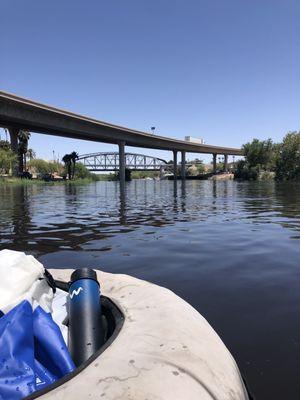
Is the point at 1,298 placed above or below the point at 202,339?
above

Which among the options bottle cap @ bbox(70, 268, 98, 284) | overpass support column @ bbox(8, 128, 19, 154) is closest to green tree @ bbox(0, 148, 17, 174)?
overpass support column @ bbox(8, 128, 19, 154)

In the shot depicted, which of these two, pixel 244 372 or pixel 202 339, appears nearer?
pixel 202 339

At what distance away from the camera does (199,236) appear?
11195 millimetres

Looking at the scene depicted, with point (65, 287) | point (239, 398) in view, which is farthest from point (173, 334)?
point (65, 287)

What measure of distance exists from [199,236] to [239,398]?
885 cm

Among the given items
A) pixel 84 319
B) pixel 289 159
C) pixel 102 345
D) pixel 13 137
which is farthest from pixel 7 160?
pixel 102 345

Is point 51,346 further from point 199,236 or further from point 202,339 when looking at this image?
point 199,236

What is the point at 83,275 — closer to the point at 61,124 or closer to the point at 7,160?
the point at 61,124

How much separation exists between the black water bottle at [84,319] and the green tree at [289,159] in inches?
3731

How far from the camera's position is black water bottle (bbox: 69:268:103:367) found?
3.00m

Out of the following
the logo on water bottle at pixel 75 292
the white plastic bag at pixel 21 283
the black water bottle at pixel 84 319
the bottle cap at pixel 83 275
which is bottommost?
the black water bottle at pixel 84 319

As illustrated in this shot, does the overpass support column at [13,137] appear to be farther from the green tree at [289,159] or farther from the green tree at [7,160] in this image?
the green tree at [289,159]

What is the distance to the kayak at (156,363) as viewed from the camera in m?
2.10

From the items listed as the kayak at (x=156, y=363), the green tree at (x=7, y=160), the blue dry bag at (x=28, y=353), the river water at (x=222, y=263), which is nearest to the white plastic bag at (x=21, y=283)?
the blue dry bag at (x=28, y=353)
